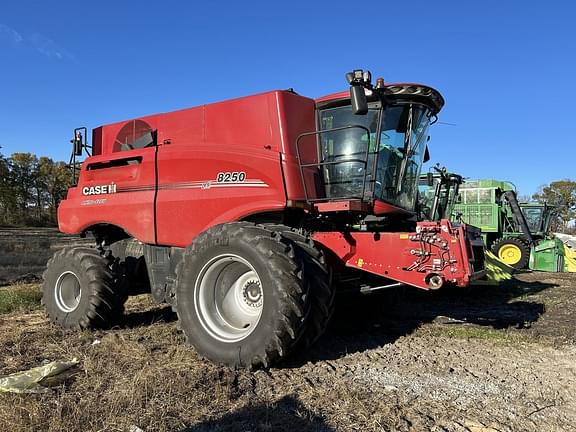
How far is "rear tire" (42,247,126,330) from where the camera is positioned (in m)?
6.20

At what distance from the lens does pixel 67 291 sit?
675 centimetres

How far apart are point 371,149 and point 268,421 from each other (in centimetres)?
307

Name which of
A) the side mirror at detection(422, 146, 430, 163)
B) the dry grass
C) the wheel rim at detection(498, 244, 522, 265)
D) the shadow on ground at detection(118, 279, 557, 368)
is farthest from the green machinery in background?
the dry grass

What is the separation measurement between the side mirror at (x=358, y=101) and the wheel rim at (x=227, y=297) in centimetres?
178

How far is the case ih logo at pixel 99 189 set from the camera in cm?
676

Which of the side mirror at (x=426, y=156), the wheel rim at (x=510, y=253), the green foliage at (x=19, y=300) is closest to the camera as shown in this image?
the side mirror at (x=426, y=156)

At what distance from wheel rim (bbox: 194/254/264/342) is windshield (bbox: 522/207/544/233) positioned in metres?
17.8

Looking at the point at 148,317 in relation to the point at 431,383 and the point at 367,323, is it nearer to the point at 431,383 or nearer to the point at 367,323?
the point at 367,323

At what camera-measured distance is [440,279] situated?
472 cm

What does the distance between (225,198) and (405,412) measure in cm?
Result: 299

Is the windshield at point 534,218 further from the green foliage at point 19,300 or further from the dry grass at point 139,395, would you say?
the dry grass at point 139,395

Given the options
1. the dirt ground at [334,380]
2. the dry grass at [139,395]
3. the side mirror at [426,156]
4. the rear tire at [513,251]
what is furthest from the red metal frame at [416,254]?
the rear tire at [513,251]

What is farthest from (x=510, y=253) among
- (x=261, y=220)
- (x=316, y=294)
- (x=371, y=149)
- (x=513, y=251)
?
(x=316, y=294)

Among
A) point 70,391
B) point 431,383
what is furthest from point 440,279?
point 70,391
